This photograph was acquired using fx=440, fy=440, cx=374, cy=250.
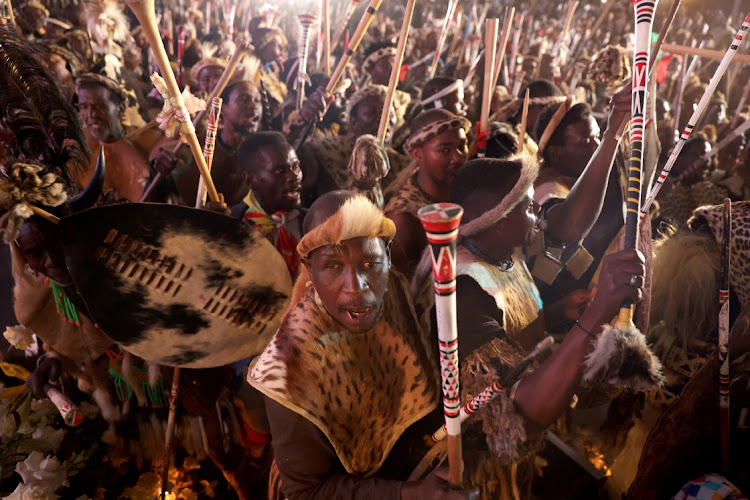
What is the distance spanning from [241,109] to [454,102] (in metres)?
0.98

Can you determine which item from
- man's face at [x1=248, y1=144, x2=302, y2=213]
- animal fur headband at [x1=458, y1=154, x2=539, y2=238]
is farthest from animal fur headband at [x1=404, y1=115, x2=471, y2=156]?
man's face at [x1=248, y1=144, x2=302, y2=213]

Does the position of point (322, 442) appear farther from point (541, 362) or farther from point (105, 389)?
point (105, 389)

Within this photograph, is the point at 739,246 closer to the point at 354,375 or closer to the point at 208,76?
the point at 354,375

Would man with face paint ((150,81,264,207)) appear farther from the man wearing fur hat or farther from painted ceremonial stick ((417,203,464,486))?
painted ceremonial stick ((417,203,464,486))

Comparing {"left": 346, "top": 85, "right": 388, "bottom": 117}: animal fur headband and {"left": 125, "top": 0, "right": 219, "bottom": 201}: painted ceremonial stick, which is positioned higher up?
{"left": 125, "top": 0, "right": 219, "bottom": 201}: painted ceremonial stick

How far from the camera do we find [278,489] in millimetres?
1474

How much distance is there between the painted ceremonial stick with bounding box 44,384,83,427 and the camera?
1.55 metres

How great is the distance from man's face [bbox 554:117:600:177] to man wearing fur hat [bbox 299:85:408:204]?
24.4 inches

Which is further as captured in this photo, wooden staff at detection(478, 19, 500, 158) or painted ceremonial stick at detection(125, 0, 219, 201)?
wooden staff at detection(478, 19, 500, 158)

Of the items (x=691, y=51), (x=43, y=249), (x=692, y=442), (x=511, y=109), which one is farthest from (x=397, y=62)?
(x=692, y=442)

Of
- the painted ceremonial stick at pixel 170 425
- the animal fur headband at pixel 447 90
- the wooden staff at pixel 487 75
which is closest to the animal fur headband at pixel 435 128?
the wooden staff at pixel 487 75

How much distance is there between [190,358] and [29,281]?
57 cm

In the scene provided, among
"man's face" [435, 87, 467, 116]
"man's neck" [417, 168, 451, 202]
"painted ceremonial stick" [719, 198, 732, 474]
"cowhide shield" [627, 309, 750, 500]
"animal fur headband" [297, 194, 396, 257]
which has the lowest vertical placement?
"cowhide shield" [627, 309, 750, 500]

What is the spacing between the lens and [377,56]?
9.28ft
